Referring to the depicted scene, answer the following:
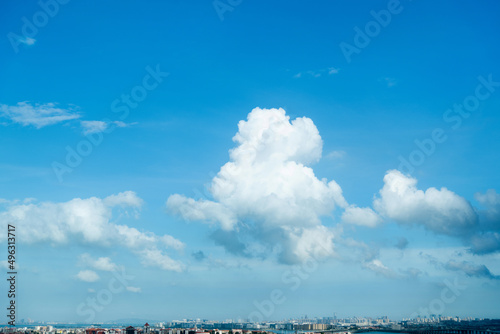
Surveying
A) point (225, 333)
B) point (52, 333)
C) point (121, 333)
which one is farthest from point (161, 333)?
point (52, 333)

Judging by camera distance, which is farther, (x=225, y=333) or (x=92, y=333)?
(x=225, y=333)

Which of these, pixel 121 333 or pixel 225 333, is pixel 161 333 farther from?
pixel 225 333

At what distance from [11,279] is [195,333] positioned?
350 feet

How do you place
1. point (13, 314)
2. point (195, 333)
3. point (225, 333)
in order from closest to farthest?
point (13, 314), point (195, 333), point (225, 333)

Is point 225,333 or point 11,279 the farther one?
point 225,333

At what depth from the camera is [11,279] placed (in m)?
46.6

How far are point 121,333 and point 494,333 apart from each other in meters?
157

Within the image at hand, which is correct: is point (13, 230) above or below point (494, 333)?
above

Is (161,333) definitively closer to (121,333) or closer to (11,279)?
(121,333)

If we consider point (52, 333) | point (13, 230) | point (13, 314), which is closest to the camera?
point (13, 230)

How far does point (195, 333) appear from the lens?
14475cm

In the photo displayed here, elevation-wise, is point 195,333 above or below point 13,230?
below

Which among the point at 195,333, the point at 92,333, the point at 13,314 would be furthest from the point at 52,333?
the point at 13,314

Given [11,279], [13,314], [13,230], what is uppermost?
[13,230]
